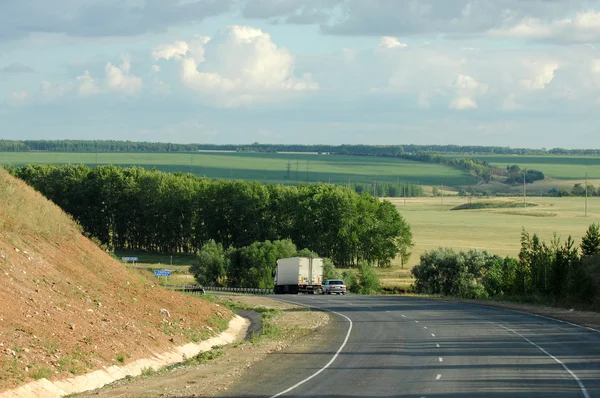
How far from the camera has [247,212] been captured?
476 feet

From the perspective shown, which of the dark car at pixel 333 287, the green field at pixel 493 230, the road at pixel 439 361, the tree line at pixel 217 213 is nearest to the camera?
the road at pixel 439 361

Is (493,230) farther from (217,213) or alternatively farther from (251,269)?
(251,269)

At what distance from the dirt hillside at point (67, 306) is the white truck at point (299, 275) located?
122 ft

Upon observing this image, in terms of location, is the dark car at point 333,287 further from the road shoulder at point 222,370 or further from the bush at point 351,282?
the road shoulder at point 222,370

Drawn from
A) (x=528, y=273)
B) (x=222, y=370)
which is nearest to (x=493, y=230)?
(x=528, y=273)

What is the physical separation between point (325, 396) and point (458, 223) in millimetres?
168934

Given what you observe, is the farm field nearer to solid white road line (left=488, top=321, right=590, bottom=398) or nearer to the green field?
the green field

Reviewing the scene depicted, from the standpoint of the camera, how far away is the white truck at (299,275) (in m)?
82.8

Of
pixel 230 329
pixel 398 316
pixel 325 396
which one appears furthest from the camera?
pixel 398 316

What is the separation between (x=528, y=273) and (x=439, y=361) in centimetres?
4063

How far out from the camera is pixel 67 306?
30781mm

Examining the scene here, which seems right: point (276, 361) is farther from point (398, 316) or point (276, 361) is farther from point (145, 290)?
point (398, 316)

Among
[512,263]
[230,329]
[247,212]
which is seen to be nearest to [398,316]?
[230,329]

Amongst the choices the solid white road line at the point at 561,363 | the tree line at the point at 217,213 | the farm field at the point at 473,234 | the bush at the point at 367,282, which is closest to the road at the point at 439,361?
the solid white road line at the point at 561,363
